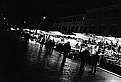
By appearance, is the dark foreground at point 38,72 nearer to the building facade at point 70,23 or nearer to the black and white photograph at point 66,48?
the black and white photograph at point 66,48

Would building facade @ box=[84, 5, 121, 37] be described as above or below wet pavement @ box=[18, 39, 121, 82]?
above

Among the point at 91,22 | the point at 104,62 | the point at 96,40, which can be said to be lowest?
the point at 104,62

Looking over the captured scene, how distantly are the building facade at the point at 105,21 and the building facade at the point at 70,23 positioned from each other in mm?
5092

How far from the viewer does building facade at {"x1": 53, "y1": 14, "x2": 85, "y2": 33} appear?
204 feet

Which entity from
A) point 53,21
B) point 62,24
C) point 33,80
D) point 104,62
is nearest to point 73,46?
point 104,62

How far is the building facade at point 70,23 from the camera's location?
204 ft

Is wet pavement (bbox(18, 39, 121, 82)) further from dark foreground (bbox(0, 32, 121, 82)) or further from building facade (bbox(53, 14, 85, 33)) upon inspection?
building facade (bbox(53, 14, 85, 33))

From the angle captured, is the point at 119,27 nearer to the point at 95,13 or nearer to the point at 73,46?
the point at 73,46

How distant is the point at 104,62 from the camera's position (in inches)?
1091

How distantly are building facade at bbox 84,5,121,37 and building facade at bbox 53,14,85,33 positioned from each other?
5092 millimetres

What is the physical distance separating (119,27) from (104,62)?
525 inches

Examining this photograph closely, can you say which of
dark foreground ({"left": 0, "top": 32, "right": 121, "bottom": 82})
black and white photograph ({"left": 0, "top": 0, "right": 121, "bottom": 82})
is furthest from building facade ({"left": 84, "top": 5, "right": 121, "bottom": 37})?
dark foreground ({"left": 0, "top": 32, "right": 121, "bottom": 82})

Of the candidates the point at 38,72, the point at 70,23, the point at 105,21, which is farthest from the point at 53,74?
the point at 70,23

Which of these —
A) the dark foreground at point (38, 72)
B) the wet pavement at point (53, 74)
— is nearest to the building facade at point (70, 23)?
the wet pavement at point (53, 74)
